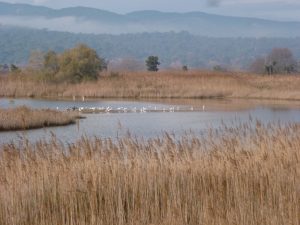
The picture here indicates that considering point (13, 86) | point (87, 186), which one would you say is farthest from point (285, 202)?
point (13, 86)

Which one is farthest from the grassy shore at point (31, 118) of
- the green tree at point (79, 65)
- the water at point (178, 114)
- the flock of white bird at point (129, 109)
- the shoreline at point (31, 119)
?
the green tree at point (79, 65)

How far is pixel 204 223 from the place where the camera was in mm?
7121

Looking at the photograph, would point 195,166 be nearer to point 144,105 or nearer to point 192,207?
point 192,207

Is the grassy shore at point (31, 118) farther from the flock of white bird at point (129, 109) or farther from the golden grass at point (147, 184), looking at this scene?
the golden grass at point (147, 184)

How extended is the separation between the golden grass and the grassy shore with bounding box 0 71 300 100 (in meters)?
34.0

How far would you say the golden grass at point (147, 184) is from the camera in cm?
732

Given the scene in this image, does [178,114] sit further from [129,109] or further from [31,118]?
[31,118]

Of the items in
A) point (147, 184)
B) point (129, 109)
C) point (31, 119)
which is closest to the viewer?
point (147, 184)

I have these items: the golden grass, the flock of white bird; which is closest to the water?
the flock of white bird

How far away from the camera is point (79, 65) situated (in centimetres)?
4766

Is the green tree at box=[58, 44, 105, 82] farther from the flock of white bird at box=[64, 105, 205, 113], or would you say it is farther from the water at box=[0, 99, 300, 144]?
the flock of white bird at box=[64, 105, 205, 113]

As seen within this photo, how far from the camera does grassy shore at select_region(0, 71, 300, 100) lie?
143 feet

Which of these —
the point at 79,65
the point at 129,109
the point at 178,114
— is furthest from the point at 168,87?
the point at 178,114

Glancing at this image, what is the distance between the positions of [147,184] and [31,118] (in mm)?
17716
